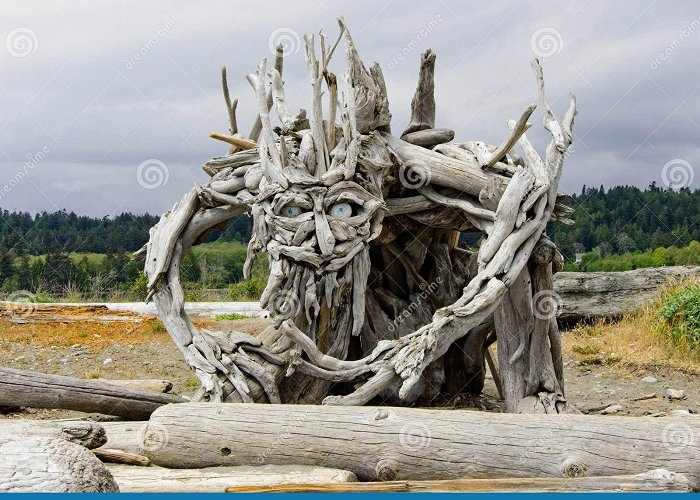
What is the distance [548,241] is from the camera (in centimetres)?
842

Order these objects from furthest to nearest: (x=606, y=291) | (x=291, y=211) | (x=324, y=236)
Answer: (x=606, y=291) < (x=291, y=211) < (x=324, y=236)

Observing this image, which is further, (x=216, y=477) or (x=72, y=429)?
(x=72, y=429)

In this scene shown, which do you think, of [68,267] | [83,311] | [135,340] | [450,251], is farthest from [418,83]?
[68,267]

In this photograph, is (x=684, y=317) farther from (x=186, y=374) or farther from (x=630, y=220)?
(x=630, y=220)

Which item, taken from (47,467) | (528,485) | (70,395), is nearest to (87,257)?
(70,395)

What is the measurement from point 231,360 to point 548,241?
3070 mm

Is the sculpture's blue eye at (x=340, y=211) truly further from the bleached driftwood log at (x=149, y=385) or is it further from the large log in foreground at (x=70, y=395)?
the bleached driftwood log at (x=149, y=385)

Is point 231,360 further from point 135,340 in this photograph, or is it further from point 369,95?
point 135,340

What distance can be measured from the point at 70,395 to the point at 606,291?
9.94 meters

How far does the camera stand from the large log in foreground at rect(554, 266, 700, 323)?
15266 mm

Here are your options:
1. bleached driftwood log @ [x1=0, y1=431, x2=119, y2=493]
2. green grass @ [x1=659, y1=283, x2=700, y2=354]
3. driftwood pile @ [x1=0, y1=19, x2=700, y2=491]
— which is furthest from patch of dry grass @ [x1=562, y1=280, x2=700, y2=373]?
bleached driftwood log @ [x1=0, y1=431, x2=119, y2=493]

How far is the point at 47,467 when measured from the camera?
202 inches

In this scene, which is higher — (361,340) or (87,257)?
(87,257)

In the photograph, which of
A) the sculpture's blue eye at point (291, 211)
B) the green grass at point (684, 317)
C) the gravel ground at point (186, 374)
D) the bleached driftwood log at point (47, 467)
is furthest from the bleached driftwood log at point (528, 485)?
the green grass at point (684, 317)
